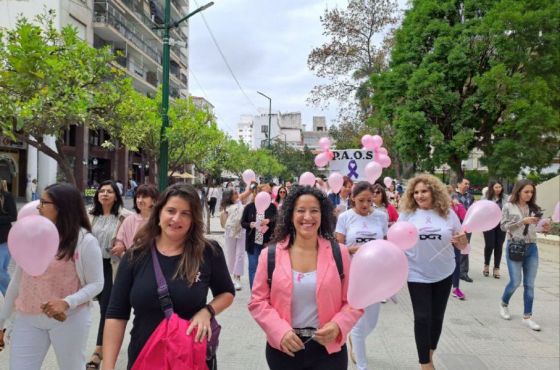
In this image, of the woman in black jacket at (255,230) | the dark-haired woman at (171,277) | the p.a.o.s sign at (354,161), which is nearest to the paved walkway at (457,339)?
the woman in black jacket at (255,230)

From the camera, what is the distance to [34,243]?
2691 millimetres

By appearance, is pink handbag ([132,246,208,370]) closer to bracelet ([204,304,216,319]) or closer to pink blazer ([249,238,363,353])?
bracelet ([204,304,216,319])

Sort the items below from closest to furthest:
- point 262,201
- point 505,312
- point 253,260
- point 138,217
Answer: point 138,217
point 505,312
point 262,201
point 253,260

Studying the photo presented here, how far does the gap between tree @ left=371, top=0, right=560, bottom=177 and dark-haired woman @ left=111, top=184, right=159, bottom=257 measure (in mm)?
16838

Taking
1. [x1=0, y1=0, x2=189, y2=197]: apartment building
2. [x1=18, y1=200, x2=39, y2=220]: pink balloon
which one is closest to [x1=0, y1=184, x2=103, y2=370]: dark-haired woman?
[x1=18, y1=200, x2=39, y2=220]: pink balloon

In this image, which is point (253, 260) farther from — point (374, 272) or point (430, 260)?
point (374, 272)

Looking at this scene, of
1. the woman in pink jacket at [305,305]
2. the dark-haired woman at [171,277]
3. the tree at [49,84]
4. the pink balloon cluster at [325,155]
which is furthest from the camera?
the pink balloon cluster at [325,155]

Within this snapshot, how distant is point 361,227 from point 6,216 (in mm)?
4075

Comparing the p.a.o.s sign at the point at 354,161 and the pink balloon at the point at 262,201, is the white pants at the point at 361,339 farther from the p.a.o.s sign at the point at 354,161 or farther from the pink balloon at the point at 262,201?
the p.a.o.s sign at the point at 354,161

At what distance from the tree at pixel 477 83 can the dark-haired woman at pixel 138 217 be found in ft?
55.2

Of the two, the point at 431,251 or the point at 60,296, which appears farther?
the point at 431,251

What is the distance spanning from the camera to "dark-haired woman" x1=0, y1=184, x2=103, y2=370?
281 cm

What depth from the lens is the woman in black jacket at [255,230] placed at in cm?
709

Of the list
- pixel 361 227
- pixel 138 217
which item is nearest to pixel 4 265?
pixel 138 217
